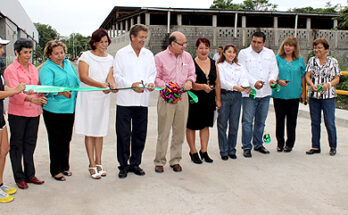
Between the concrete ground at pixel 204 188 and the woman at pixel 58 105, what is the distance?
31 centimetres

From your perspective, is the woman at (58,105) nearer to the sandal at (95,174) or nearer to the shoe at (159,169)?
the sandal at (95,174)

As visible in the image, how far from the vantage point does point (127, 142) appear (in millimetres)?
4535

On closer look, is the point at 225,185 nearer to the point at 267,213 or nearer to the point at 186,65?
the point at 267,213

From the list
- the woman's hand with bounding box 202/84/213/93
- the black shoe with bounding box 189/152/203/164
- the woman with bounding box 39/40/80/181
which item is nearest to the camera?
the woman with bounding box 39/40/80/181

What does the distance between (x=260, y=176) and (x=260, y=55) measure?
2008 mm

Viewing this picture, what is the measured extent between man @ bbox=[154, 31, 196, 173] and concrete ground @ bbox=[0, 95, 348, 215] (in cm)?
29

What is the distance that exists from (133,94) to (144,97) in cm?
15

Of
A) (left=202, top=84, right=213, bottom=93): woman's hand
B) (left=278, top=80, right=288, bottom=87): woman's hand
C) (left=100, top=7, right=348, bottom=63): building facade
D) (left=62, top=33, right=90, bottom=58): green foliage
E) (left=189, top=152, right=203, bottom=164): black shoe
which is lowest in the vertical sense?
(left=189, top=152, right=203, bottom=164): black shoe

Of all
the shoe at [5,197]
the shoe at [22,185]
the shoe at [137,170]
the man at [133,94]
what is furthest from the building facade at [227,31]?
the shoe at [5,197]

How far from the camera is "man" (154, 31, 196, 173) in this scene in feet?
14.9

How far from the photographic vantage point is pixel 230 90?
17.0 ft

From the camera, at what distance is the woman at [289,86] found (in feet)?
18.3

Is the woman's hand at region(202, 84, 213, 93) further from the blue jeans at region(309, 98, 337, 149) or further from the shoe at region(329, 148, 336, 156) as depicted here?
the shoe at region(329, 148, 336, 156)

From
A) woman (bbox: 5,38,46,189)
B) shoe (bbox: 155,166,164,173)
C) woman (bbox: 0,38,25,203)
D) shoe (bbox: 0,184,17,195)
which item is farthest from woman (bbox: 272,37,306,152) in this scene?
shoe (bbox: 0,184,17,195)
